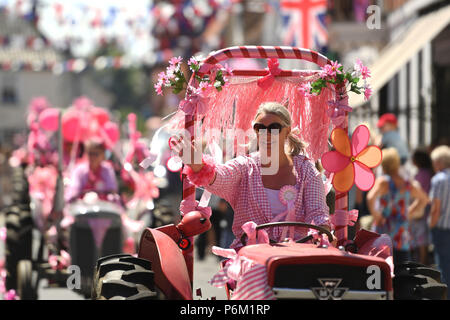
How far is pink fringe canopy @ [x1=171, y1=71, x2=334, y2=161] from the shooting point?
6.47 metres

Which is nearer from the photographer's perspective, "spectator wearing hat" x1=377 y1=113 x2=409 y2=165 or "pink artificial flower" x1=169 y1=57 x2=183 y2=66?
"pink artificial flower" x1=169 y1=57 x2=183 y2=66

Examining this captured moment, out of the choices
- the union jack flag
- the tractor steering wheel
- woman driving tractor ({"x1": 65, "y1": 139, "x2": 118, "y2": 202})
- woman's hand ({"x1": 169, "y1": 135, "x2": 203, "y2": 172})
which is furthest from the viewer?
the union jack flag

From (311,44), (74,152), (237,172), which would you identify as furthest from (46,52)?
(237,172)

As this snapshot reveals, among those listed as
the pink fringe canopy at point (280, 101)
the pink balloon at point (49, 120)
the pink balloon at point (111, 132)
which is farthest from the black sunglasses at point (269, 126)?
the pink balloon at point (49, 120)

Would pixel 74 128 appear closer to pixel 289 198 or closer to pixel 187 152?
pixel 289 198

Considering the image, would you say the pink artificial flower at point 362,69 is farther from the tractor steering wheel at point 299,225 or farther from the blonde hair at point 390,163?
the blonde hair at point 390,163

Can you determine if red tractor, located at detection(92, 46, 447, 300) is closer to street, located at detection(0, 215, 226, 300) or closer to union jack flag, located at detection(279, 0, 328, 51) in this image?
street, located at detection(0, 215, 226, 300)

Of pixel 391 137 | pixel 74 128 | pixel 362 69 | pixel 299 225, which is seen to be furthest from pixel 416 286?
pixel 74 128

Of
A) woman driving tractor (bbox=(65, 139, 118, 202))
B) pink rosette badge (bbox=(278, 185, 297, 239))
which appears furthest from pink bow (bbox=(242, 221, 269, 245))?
woman driving tractor (bbox=(65, 139, 118, 202))

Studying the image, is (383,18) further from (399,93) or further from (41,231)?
(41,231)

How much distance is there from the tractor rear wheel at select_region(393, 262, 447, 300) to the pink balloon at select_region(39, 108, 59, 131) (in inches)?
338

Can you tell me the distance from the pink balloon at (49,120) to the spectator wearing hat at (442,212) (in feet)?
18.1

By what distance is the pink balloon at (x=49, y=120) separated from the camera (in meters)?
13.1

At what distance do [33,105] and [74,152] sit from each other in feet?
8.16
